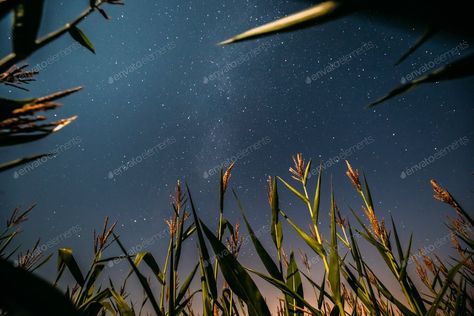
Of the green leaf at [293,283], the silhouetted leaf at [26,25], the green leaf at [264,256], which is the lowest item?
the green leaf at [293,283]

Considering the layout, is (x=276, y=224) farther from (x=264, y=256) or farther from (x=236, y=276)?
(x=236, y=276)

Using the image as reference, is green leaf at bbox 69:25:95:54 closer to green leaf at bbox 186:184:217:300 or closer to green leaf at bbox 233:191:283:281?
green leaf at bbox 186:184:217:300

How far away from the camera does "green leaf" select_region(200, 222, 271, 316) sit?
0.70 metres

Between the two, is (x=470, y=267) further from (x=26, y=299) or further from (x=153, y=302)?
(x=26, y=299)

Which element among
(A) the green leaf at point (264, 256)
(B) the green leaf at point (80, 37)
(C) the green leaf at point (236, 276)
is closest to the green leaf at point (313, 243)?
(A) the green leaf at point (264, 256)

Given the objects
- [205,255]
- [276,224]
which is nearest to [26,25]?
[205,255]

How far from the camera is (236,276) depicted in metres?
0.71

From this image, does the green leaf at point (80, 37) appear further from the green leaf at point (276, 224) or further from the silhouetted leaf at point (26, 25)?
the green leaf at point (276, 224)

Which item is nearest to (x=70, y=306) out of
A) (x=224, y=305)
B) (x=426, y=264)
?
(x=224, y=305)

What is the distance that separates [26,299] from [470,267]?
2.18m

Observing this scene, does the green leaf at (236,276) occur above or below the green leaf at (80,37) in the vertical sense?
below

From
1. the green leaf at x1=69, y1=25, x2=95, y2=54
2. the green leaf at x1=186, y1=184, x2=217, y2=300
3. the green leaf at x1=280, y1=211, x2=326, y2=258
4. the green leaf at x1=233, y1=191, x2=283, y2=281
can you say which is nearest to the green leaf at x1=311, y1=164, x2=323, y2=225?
the green leaf at x1=280, y1=211, x2=326, y2=258

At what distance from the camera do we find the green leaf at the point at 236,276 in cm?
70

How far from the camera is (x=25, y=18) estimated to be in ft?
1.07
